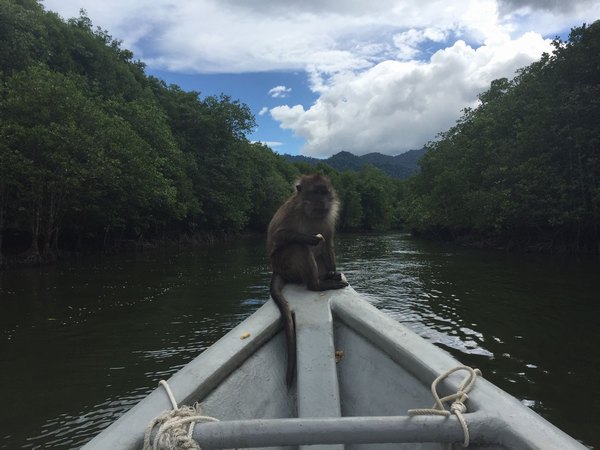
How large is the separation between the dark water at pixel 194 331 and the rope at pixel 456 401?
3447 mm

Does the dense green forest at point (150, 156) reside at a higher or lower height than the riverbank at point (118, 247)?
higher

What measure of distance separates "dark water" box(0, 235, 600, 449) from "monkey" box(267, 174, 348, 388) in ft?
9.05

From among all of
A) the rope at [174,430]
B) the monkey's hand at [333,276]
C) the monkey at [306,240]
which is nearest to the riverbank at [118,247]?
the monkey at [306,240]

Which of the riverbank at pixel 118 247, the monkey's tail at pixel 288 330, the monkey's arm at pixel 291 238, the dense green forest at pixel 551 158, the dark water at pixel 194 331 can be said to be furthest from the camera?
the dense green forest at pixel 551 158

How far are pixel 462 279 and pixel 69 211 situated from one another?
19.6 meters

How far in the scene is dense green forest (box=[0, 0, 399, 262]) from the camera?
1916 cm

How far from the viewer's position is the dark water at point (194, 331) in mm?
5340

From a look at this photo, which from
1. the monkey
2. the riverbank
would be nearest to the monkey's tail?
the monkey

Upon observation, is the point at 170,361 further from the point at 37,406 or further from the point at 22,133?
the point at 22,133

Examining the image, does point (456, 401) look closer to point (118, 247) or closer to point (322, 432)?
point (322, 432)

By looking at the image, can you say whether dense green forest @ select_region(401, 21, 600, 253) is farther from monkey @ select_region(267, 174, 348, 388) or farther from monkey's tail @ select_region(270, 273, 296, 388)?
monkey's tail @ select_region(270, 273, 296, 388)

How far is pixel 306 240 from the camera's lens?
4.11 metres

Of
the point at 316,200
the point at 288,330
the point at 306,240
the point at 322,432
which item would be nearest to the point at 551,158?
the point at 316,200

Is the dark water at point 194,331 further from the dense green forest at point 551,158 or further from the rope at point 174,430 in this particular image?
the dense green forest at point 551,158
